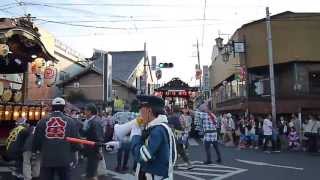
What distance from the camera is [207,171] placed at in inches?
562

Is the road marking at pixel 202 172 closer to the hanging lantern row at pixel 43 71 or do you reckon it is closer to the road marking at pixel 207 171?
the road marking at pixel 207 171

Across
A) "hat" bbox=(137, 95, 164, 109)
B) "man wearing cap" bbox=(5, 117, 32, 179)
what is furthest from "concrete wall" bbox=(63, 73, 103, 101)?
"hat" bbox=(137, 95, 164, 109)

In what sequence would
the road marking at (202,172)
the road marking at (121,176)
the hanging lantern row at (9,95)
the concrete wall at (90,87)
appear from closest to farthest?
the road marking at (121,176), the road marking at (202,172), the hanging lantern row at (9,95), the concrete wall at (90,87)

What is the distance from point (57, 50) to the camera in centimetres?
4253

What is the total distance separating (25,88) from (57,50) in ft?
86.8

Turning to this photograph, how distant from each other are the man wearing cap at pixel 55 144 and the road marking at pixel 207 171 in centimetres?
597

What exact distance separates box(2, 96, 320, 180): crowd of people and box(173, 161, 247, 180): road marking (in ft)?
1.19

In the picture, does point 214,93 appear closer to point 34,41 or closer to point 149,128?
point 34,41

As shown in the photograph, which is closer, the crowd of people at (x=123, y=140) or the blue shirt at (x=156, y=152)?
the blue shirt at (x=156, y=152)

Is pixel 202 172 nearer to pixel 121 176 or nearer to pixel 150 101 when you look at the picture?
pixel 121 176

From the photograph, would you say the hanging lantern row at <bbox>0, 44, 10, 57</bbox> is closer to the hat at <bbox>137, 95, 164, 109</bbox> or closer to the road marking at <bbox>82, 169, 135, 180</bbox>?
the road marking at <bbox>82, 169, 135, 180</bbox>

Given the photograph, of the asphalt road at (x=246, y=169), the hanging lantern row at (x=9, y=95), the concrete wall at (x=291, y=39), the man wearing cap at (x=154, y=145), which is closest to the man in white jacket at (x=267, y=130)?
the asphalt road at (x=246, y=169)

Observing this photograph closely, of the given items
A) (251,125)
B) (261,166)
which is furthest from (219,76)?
(261,166)

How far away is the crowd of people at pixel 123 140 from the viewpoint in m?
5.73
